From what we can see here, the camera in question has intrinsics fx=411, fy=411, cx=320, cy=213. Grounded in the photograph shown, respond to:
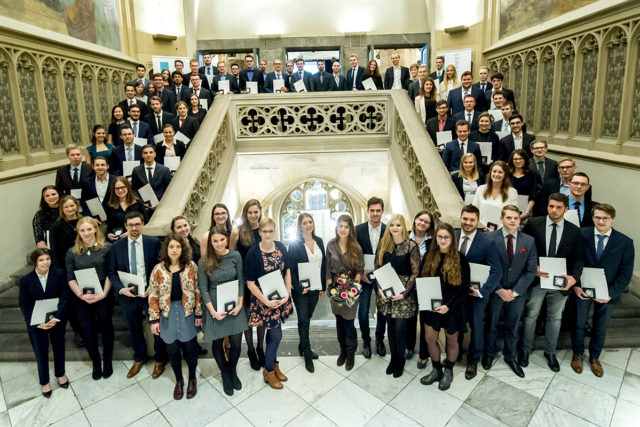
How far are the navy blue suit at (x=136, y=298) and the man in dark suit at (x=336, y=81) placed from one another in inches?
208

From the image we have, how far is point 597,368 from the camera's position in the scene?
155 inches

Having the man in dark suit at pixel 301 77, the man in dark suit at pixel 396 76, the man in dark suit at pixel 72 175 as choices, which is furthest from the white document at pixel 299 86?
the man in dark suit at pixel 72 175

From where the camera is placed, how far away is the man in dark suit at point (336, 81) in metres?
8.11

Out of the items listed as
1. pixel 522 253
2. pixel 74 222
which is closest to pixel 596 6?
pixel 522 253

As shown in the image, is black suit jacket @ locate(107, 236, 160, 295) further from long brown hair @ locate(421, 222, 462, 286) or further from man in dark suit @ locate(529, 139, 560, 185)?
man in dark suit @ locate(529, 139, 560, 185)

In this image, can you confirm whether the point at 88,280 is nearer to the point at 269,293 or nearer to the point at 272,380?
the point at 269,293

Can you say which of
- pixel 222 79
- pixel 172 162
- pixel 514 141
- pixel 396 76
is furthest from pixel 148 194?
pixel 396 76

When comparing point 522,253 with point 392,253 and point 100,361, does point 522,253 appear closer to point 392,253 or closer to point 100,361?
point 392,253

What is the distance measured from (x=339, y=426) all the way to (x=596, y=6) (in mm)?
6703

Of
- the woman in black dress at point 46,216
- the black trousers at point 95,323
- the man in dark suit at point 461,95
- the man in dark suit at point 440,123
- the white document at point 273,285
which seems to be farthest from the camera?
the man in dark suit at point 461,95

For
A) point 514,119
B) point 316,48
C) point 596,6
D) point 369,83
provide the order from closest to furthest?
point 514,119 < point 596,6 < point 369,83 < point 316,48

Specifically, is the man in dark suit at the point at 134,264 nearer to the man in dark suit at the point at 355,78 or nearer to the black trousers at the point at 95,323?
the black trousers at the point at 95,323

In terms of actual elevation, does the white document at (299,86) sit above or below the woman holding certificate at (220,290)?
above

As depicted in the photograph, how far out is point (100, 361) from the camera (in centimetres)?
410
